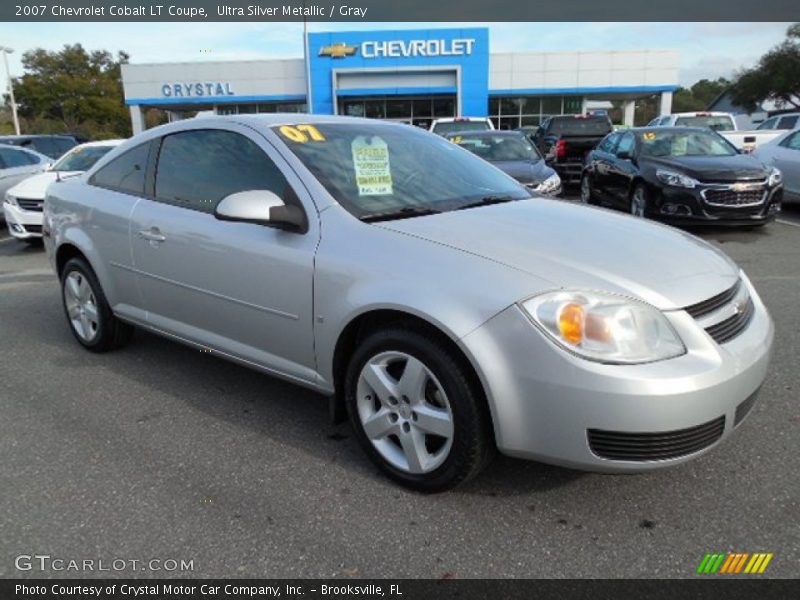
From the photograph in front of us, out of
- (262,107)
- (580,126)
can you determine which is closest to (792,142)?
(580,126)

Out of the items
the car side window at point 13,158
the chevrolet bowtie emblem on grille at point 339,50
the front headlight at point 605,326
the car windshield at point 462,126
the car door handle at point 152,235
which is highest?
the chevrolet bowtie emblem on grille at point 339,50

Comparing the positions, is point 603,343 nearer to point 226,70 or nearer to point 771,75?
point 226,70

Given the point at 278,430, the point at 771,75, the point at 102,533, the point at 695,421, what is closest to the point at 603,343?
the point at 695,421

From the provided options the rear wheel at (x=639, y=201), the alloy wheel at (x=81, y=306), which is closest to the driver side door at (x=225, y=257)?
the alloy wheel at (x=81, y=306)

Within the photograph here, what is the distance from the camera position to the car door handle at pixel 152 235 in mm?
3679

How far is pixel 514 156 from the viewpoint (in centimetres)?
1009

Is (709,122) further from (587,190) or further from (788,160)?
(587,190)

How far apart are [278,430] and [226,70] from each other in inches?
1554

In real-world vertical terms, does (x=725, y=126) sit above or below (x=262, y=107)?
below

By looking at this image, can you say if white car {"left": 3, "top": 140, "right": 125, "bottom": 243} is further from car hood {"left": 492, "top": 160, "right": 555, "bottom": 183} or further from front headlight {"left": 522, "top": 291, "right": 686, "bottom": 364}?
front headlight {"left": 522, "top": 291, "right": 686, "bottom": 364}

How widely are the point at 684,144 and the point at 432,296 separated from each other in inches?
327

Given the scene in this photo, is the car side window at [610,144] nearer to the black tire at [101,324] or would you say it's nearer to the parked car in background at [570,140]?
the parked car in background at [570,140]

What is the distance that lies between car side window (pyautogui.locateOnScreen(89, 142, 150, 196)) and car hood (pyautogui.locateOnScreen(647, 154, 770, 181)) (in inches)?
271
